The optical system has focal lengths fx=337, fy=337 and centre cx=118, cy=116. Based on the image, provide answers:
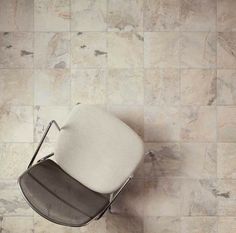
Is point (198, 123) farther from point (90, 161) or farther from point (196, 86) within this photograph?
point (90, 161)

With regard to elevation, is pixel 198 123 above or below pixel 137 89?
below

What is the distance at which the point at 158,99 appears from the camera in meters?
2.04

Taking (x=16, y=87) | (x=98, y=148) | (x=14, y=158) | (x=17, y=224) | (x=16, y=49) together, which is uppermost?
(x=16, y=49)

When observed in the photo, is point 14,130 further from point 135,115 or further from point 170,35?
point 170,35

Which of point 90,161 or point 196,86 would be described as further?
point 196,86

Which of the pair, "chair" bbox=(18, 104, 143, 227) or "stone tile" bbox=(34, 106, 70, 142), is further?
"stone tile" bbox=(34, 106, 70, 142)

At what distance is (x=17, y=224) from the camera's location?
205 centimetres

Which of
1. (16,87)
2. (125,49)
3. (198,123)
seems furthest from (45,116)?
(198,123)

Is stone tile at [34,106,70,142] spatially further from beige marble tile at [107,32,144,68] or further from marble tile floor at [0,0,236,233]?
beige marble tile at [107,32,144,68]

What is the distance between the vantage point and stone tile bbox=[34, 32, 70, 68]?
2039mm

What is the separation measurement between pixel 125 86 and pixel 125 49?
22cm

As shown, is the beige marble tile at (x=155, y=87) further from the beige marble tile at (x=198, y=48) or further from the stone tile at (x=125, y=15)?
the stone tile at (x=125, y=15)

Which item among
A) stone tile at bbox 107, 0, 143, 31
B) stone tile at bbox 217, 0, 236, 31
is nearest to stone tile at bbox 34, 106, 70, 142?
stone tile at bbox 107, 0, 143, 31

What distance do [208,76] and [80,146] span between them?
88cm
